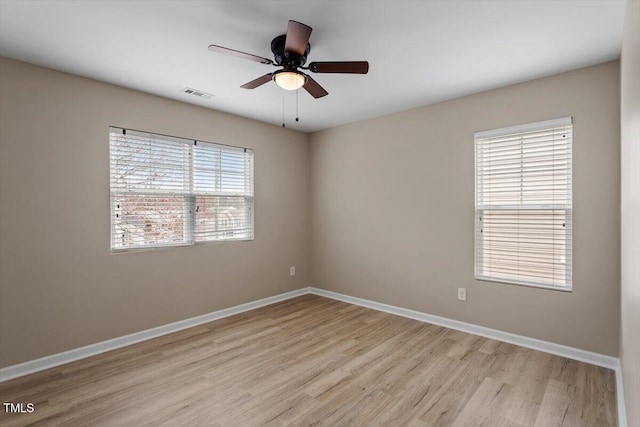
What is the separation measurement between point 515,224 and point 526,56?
5.02ft

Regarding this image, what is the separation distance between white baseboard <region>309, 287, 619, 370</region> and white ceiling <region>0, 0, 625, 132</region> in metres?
2.48

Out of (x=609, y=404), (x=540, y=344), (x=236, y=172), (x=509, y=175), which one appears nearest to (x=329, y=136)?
(x=236, y=172)

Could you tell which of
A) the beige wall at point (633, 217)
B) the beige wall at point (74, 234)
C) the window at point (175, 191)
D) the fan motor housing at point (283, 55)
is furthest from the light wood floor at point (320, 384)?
the fan motor housing at point (283, 55)

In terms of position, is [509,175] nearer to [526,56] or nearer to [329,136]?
[526,56]

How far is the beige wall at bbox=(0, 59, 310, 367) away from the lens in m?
2.66

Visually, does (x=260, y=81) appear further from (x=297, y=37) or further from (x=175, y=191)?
(x=175, y=191)

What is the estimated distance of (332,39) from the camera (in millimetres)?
2400

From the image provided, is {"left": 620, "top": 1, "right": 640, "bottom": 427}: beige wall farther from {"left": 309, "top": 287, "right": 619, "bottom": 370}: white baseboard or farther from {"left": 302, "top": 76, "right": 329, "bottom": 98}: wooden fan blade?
{"left": 302, "top": 76, "right": 329, "bottom": 98}: wooden fan blade

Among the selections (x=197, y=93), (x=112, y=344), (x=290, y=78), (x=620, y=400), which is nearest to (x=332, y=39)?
(x=290, y=78)

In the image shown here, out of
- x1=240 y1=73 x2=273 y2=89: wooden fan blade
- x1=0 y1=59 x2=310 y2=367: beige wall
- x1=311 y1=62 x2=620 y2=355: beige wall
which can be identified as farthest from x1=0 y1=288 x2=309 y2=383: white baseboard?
x1=240 y1=73 x2=273 y2=89: wooden fan blade

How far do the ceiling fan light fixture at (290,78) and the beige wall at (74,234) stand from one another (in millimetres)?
1802

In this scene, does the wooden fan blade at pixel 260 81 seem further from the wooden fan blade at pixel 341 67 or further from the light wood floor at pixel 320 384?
A: the light wood floor at pixel 320 384

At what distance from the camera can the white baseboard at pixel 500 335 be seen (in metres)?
2.79

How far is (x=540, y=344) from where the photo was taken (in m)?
3.06
